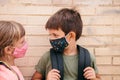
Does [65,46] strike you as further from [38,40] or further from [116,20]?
[116,20]

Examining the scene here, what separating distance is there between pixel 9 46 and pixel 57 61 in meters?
0.52

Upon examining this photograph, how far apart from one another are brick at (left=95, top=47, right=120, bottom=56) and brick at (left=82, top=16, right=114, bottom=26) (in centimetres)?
25

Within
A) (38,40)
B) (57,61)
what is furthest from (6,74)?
(38,40)

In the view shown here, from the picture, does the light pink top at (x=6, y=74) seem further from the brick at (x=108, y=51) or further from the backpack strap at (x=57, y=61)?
the brick at (x=108, y=51)

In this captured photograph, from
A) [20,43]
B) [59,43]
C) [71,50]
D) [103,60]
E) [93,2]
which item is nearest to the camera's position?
[20,43]

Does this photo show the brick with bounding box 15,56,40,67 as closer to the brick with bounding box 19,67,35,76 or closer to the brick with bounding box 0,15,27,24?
the brick with bounding box 19,67,35,76

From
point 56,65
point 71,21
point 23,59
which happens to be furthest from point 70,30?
point 23,59

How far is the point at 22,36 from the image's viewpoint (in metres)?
2.72

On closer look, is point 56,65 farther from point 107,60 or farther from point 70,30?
point 107,60

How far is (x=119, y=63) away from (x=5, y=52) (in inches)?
47.1

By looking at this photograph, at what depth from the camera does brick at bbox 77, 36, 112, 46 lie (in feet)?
10.6

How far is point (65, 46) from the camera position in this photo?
2.94 m

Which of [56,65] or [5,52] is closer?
[5,52]

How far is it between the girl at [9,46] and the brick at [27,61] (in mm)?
419
